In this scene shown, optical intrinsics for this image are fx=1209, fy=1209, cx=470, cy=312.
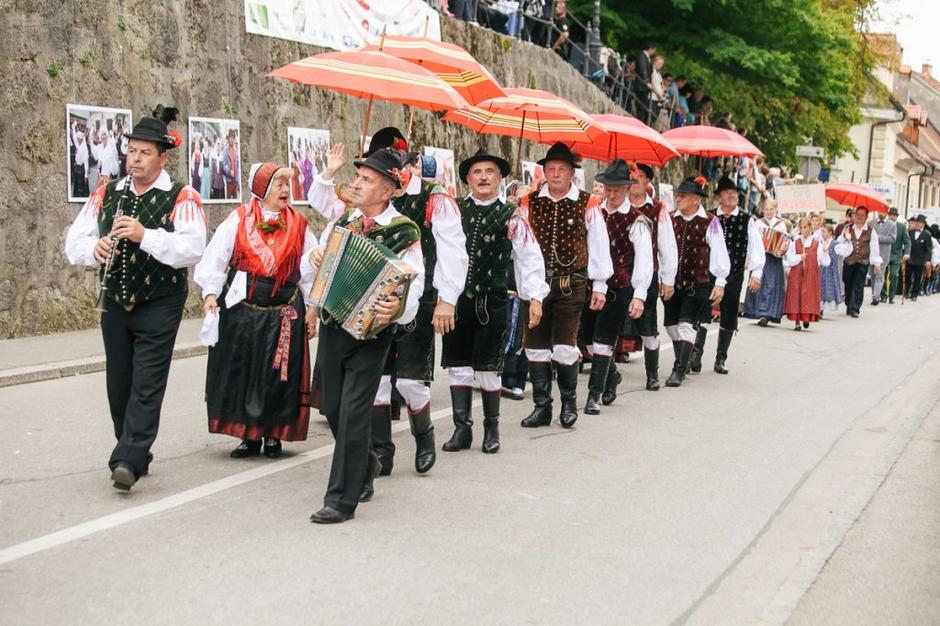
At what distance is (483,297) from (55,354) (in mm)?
5328

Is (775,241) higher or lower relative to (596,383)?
higher

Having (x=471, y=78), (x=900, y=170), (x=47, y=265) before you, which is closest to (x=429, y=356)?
(x=471, y=78)

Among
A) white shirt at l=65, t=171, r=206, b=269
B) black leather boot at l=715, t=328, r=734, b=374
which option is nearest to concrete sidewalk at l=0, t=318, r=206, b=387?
white shirt at l=65, t=171, r=206, b=269

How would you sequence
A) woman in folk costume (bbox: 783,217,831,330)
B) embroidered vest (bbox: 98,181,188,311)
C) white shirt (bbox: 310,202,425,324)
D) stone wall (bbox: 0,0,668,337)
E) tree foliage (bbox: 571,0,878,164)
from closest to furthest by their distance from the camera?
white shirt (bbox: 310,202,425,324) → embroidered vest (bbox: 98,181,188,311) → stone wall (bbox: 0,0,668,337) → woman in folk costume (bbox: 783,217,831,330) → tree foliage (bbox: 571,0,878,164)

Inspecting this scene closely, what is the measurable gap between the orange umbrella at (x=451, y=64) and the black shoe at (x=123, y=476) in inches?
219

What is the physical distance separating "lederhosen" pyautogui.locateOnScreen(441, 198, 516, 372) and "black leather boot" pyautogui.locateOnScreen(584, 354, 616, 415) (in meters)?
2.02

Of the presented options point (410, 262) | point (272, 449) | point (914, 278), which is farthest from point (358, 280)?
point (914, 278)

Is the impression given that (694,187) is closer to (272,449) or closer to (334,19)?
(272,449)

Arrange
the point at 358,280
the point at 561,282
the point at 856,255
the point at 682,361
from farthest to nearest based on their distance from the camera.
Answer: the point at 856,255
the point at 682,361
the point at 561,282
the point at 358,280

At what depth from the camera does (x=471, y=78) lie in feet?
37.2

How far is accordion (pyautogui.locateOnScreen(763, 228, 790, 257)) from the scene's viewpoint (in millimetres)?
17109

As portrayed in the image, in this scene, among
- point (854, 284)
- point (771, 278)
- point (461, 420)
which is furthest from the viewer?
point (854, 284)

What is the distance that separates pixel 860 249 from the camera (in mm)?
22672

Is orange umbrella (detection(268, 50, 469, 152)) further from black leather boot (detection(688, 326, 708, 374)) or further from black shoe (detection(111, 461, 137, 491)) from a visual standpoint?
black leather boot (detection(688, 326, 708, 374))
